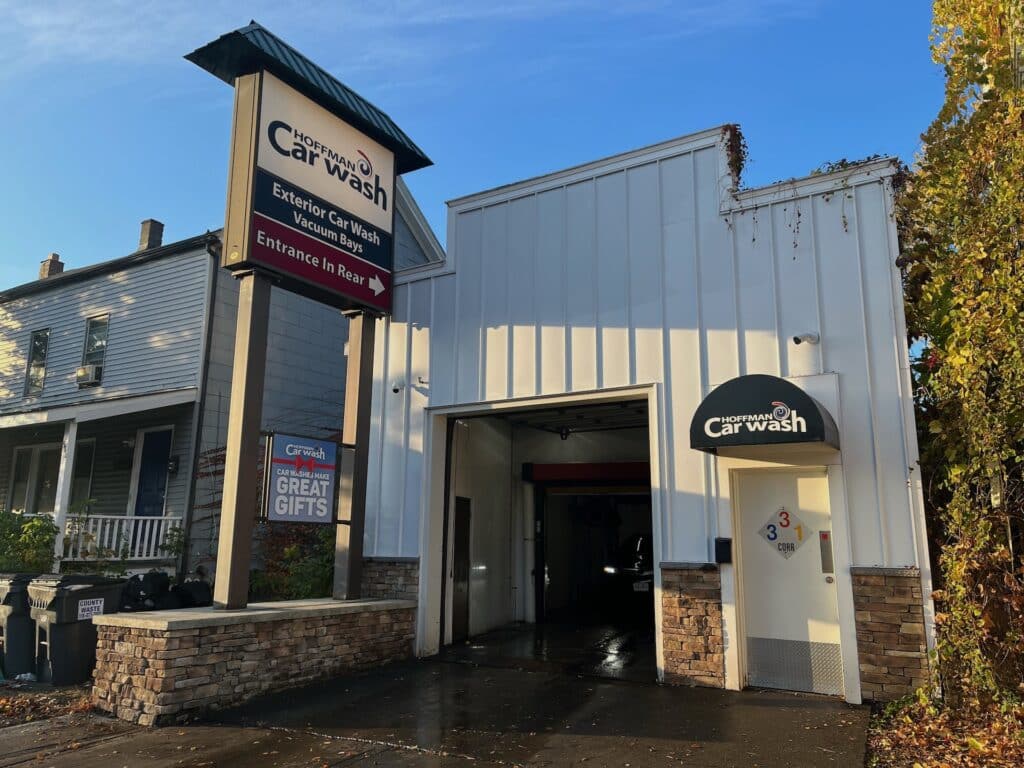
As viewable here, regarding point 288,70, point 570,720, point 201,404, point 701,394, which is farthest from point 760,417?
point 201,404

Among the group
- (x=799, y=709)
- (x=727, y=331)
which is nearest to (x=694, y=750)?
(x=799, y=709)

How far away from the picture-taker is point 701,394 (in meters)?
7.82

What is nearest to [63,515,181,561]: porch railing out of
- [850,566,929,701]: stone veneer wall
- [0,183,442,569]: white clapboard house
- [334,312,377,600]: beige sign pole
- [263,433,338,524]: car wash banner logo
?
[0,183,442,569]: white clapboard house

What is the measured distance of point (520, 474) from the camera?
12.8 meters

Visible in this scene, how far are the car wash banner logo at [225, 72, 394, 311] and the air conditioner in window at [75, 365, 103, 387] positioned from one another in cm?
792

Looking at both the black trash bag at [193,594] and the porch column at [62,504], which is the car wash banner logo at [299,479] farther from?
the porch column at [62,504]

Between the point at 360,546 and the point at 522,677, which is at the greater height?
the point at 360,546

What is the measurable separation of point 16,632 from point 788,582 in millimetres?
8604

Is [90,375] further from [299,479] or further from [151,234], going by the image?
[299,479]

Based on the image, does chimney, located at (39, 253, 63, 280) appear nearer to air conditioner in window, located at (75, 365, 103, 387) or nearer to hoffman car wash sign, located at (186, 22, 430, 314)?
air conditioner in window, located at (75, 365, 103, 387)

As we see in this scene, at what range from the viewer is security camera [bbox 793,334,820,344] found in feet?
23.9

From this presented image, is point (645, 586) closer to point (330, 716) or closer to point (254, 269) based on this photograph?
point (330, 716)

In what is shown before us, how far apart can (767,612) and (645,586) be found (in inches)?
192

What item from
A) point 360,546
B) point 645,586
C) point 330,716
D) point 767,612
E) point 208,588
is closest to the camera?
point 330,716
